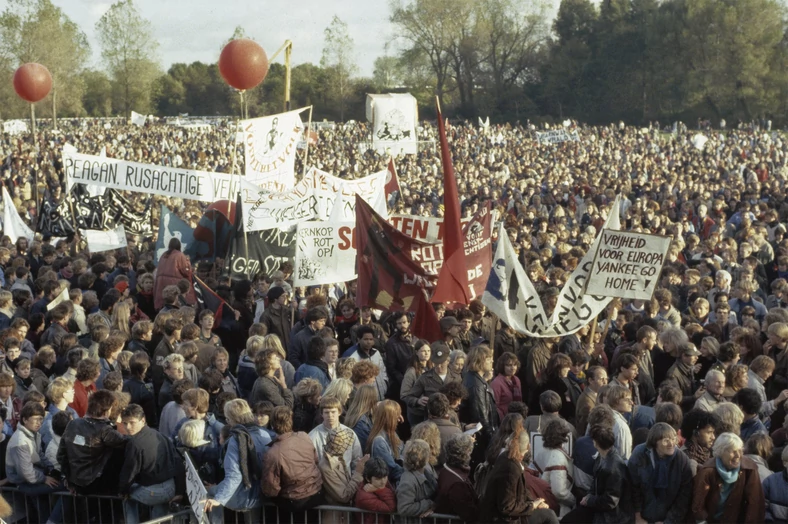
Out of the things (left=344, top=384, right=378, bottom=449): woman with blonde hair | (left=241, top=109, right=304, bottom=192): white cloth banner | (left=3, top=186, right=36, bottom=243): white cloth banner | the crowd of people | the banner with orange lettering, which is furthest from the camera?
(left=3, top=186, right=36, bottom=243): white cloth banner

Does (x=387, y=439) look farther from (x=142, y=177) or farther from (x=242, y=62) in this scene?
(x=242, y=62)

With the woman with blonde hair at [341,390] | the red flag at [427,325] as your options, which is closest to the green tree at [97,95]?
the red flag at [427,325]

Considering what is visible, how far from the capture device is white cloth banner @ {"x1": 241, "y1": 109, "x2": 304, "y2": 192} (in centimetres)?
1366

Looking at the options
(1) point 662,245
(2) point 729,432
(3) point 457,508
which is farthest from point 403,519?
(1) point 662,245

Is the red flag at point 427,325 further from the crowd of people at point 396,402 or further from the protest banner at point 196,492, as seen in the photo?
the protest banner at point 196,492

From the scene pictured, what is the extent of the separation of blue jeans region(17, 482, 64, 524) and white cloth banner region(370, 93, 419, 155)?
74.7 feet

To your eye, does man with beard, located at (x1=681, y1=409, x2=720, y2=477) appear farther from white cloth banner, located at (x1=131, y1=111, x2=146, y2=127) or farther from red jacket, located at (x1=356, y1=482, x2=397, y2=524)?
white cloth banner, located at (x1=131, y1=111, x2=146, y2=127)

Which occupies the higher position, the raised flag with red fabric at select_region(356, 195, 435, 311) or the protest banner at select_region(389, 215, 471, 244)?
the protest banner at select_region(389, 215, 471, 244)

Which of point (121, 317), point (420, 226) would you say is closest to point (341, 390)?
point (121, 317)

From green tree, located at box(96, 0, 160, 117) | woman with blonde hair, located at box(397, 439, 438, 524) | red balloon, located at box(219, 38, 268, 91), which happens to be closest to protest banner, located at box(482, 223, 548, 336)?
woman with blonde hair, located at box(397, 439, 438, 524)

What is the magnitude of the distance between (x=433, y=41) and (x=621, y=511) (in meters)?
70.5

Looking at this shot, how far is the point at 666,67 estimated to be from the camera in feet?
188

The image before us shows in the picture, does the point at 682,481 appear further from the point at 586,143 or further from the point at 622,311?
the point at 586,143

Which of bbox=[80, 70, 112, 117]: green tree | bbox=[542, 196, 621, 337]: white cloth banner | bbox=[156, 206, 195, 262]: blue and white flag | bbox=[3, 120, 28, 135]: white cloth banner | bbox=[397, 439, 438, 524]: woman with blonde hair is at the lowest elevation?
bbox=[397, 439, 438, 524]: woman with blonde hair
